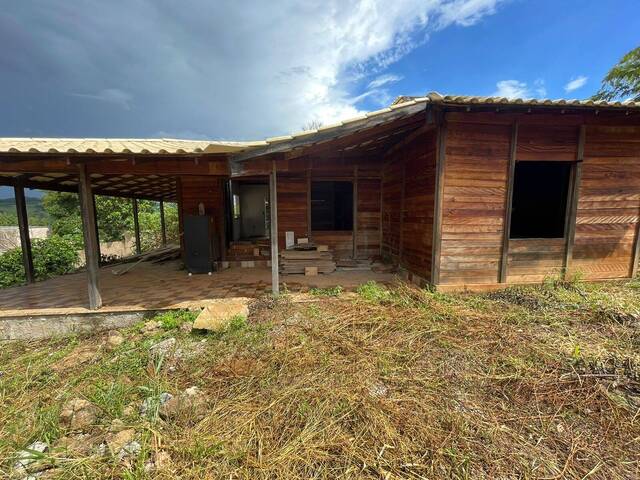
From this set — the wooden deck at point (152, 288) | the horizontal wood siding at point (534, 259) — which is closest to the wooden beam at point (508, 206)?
the horizontal wood siding at point (534, 259)

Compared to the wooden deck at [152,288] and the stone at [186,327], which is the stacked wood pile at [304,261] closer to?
the wooden deck at [152,288]

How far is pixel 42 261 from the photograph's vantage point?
8367 mm

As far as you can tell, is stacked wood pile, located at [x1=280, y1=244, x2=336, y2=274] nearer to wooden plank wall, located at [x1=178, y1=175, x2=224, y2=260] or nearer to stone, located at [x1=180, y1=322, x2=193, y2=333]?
wooden plank wall, located at [x1=178, y1=175, x2=224, y2=260]

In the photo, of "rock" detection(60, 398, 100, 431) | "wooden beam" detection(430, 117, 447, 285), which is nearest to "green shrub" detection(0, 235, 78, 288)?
"rock" detection(60, 398, 100, 431)

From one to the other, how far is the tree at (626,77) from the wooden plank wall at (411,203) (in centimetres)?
1308

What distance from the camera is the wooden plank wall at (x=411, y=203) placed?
4641 mm

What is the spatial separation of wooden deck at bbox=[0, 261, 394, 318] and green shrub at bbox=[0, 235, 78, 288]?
285 centimetres

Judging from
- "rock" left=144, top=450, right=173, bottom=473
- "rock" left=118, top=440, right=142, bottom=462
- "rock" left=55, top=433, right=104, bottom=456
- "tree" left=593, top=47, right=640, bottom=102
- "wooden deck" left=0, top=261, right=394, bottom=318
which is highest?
"tree" left=593, top=47, right=640, bottom=102

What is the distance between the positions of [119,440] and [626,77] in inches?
776

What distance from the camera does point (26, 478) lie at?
5.65 feet

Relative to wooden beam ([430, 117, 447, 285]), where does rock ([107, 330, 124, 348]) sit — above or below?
below

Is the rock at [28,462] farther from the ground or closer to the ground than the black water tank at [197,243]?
closer to the ground

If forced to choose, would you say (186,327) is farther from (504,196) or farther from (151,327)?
(504,196)

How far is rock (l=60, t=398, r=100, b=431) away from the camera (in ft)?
7.02
